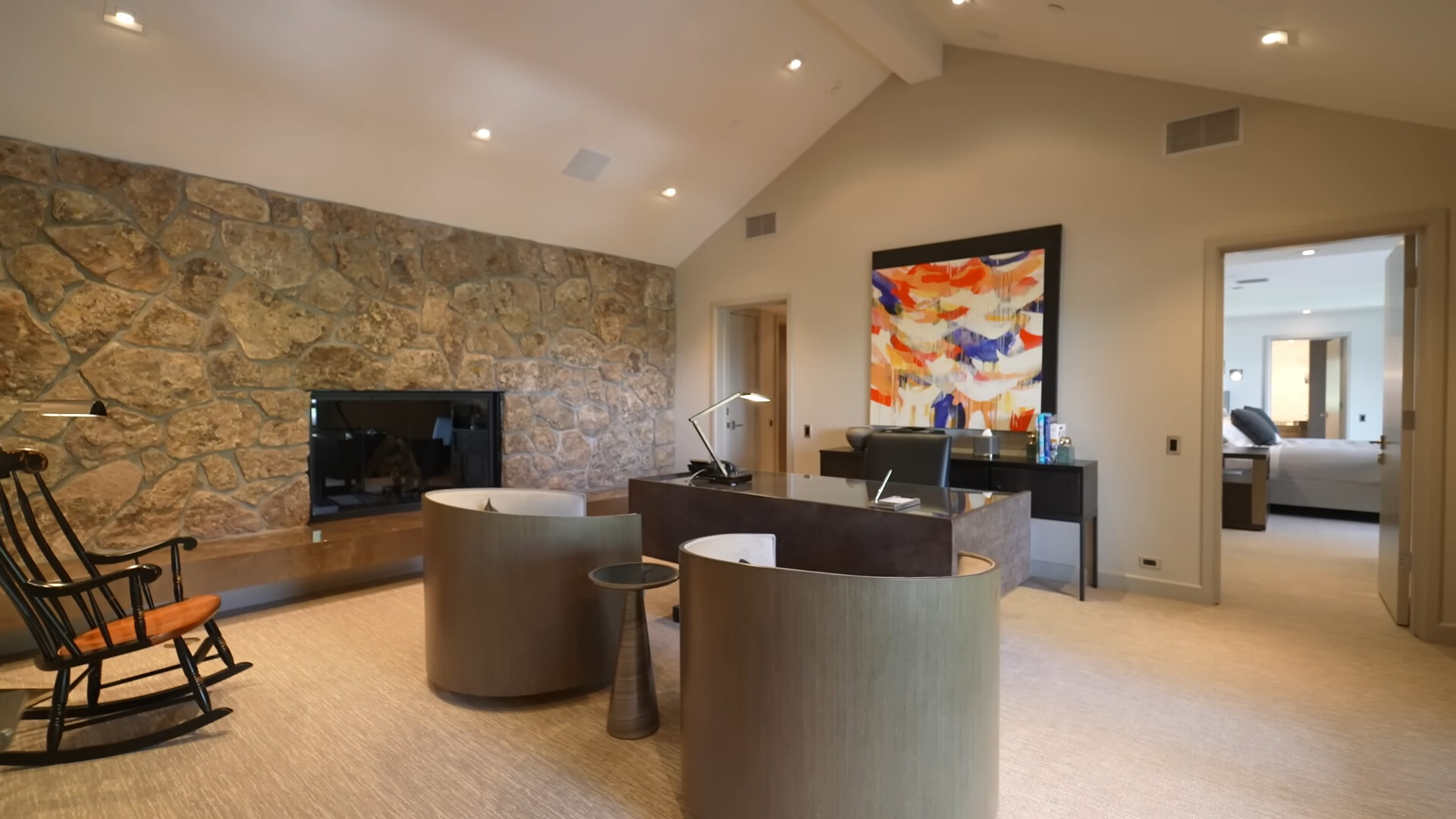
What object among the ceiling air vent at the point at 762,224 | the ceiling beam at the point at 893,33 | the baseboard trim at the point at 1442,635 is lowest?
the baseboard trim at the point at 1442,635

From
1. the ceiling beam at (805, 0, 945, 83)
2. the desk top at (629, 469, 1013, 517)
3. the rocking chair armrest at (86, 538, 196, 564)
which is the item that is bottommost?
the rocking chair armrest at (86, 538, 196, 564)

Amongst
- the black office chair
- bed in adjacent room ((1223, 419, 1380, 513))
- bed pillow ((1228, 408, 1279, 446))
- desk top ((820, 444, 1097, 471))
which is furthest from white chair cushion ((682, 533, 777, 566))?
bed pillow ((1228, 408, 1279, 446))

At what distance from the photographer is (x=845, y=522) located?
8.80 ft

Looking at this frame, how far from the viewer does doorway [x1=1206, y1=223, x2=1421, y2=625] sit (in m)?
3.65

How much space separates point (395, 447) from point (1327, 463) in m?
7.73

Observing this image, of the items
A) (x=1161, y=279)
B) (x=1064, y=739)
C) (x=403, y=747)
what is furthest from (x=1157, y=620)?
(x=403, y=747)

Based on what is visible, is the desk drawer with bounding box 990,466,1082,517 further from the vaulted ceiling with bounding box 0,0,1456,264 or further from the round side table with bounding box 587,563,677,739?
the round side table with bounding box 587,563,677,739

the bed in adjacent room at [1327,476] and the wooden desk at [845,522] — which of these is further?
the bed in adjacent room at [1327,476]

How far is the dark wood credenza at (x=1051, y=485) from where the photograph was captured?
157 inches

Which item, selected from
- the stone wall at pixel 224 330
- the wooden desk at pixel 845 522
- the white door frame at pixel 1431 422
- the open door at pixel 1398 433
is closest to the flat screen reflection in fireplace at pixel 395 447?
the stone wall at pixel 224 330

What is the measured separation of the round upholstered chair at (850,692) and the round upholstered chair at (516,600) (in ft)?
3.53

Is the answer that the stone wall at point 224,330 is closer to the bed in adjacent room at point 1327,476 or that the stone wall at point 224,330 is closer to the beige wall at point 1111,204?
the beige wall at point 1111,204

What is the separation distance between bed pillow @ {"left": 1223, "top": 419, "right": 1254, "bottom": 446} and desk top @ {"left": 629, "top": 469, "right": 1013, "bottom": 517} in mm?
5423

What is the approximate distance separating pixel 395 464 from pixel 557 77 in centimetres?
275
